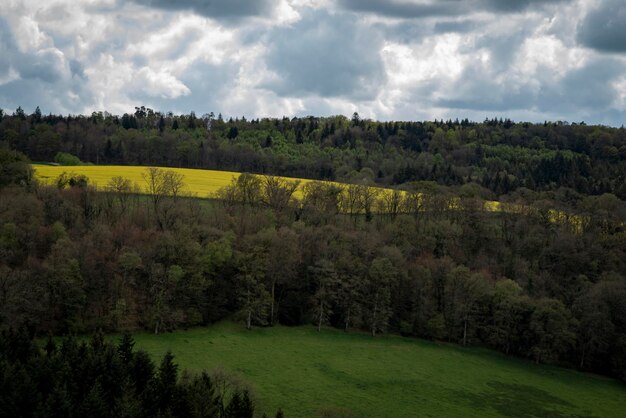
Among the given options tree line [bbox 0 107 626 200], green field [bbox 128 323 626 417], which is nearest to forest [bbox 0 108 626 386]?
green field [bbox 128 323 626 417]

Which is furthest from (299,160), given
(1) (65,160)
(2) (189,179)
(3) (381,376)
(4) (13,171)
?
(3) (381,376)

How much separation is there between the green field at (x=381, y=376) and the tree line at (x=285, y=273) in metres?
3.56

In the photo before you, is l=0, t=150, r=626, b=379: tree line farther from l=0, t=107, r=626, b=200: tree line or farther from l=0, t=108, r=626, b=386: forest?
l=0, t=107, r=626, b=200: tree line

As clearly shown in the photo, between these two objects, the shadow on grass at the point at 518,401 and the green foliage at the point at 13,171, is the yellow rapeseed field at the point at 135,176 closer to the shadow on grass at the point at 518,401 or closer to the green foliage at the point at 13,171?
the green foliage at the point at 13,171

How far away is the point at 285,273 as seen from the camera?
276 ft

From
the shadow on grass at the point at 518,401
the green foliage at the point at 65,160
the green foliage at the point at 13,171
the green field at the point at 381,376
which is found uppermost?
the green foliage at the point at 65,160

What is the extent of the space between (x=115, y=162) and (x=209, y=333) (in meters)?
99.0

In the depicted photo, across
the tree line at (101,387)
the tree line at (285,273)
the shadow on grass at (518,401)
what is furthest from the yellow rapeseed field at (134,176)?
the shadow on grass at (518,401)

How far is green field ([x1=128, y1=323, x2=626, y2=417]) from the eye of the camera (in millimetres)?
58156

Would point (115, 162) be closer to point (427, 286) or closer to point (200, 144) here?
point (200, 144)

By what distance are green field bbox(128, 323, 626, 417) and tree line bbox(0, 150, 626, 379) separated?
11.7 ft

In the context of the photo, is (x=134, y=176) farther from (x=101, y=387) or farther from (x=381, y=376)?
(x=101, y=387)

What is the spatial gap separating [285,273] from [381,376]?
2336cm

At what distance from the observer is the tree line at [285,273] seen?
75062 millimetres
